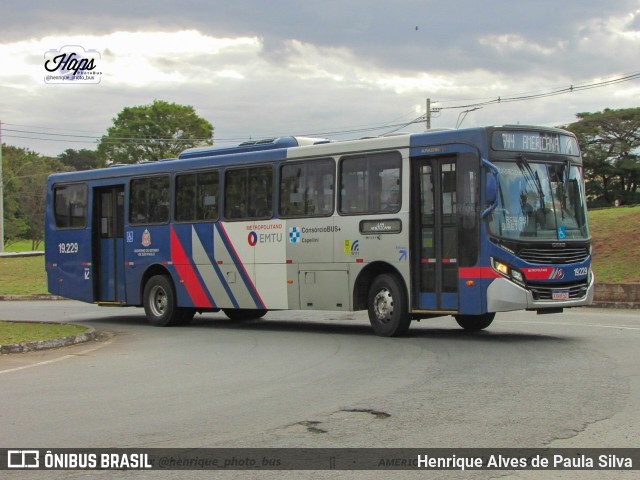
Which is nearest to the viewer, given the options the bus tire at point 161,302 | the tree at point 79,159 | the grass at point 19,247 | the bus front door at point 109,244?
the bus tire at point 161,302

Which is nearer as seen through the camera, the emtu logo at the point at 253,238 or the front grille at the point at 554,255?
the front grille at the point at 554,255

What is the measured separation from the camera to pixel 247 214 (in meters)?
18.2

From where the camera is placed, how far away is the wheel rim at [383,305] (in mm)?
15547

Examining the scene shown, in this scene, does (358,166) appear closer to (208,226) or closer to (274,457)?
(208,226)

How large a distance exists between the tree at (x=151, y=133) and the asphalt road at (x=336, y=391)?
6968cm

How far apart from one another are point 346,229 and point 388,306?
1.68 meters

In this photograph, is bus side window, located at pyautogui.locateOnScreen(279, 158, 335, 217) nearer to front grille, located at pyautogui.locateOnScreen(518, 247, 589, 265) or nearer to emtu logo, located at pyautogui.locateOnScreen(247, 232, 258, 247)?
emtu logo, located at pyautogui.locateOnScreen(247, 232, 258, 247)

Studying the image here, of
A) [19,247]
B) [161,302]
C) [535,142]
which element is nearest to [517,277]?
[535,142]

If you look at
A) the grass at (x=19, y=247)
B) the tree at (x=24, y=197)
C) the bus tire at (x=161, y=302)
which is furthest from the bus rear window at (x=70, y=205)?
the grass at (x=19, y=247)

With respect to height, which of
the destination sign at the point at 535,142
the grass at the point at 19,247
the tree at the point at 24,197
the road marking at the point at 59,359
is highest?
the tree at the point at 24,197

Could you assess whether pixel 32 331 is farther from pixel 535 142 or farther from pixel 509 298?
pixel 535 142

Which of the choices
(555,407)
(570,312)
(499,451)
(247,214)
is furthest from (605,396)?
(570,312)

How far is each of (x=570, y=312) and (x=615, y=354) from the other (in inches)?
401

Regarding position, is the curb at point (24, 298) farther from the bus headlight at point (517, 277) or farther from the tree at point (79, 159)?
the tree at point (79, 159)
